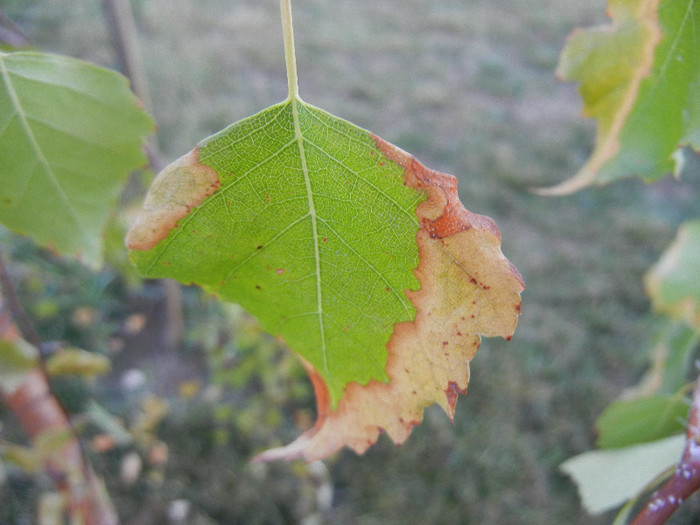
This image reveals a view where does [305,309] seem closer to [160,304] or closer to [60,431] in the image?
[60,431]

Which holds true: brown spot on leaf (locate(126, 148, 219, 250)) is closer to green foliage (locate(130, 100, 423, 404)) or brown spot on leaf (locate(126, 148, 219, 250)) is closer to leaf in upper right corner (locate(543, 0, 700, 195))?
green foliage (locate(130, 100, 423, 404))

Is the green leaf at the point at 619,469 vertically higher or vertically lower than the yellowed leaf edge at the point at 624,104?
lower

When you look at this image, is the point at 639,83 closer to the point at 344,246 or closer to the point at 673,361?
the point at 344,246

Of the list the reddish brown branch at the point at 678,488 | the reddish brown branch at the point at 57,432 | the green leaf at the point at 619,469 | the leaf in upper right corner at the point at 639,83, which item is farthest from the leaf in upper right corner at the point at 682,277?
the reddish brown branch at the point at 57,432

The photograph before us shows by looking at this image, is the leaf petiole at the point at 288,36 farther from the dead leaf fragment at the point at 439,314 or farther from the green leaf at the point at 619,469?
the green leaf at the point at 619,469

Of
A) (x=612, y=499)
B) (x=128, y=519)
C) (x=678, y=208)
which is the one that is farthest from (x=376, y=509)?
(x=678, y=208)

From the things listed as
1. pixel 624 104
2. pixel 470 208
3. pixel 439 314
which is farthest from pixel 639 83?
pixel 470 208
